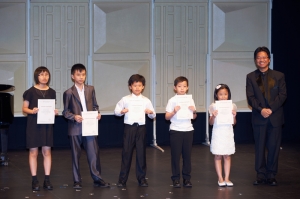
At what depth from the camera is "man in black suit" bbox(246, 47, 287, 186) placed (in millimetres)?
6594

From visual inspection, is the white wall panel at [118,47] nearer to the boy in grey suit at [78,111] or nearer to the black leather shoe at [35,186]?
the boy in grey suit at [78,111]

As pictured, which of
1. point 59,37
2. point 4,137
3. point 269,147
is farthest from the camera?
point 59,37

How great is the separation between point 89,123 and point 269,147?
2.16 m

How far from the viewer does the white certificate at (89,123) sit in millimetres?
6277

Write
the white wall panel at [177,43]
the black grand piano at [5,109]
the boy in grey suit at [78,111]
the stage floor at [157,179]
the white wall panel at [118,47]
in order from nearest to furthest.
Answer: the stage floor at [157,179], the boy in grey suit at [78,111], the black grand piano at [5,109], the white wall panel at [118,47], the white wall panel at [177,43]

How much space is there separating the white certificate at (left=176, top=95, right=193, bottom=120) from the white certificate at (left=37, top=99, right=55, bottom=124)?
1.44 meters

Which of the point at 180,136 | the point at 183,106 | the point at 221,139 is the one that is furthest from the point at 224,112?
the point at 180,136

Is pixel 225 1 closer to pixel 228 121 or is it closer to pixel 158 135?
pixel 158 135

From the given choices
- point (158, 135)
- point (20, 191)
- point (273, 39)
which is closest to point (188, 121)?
point (20, 191)

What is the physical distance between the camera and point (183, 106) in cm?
647

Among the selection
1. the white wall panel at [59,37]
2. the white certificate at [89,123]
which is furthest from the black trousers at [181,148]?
the white wall panel at [59,37]

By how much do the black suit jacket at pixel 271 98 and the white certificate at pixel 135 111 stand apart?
1.31m

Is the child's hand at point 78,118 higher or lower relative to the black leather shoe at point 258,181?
higher

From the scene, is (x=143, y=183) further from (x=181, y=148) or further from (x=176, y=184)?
(x=181, y=148)
